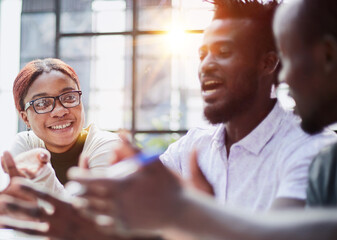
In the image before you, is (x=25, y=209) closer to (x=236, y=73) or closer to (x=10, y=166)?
(x=10, y=166)

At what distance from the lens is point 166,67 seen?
12.6 metres

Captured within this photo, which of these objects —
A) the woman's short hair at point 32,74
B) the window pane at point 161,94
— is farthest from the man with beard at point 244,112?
the window pane at point 161,94

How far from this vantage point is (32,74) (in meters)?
2.53

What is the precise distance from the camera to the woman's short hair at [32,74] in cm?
253

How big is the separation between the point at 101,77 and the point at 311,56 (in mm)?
9836

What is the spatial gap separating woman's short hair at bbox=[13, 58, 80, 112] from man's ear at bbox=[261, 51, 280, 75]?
1.15 meters

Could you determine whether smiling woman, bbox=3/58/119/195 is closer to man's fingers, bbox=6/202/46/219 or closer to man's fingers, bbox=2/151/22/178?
man's fingers, bbox=2/151/22/178

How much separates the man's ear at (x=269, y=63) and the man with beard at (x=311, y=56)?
700mm

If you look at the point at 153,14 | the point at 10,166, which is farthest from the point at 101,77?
the point at 10,166

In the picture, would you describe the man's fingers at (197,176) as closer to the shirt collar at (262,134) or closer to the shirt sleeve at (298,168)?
the shirt sleeve at (298,168)

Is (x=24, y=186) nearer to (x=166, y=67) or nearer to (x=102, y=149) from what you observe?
(x=102, y=149)

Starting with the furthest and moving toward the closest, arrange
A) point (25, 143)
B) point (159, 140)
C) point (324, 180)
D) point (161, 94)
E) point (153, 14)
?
point (161, 94) → point (153, 14) → point (159, 140) → point (25, 143) → point (324, 180)

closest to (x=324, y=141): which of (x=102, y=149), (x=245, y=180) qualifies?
(x=245, y=180)

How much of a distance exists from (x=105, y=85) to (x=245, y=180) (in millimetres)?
9662
